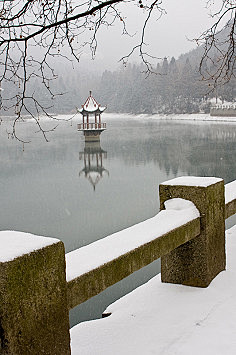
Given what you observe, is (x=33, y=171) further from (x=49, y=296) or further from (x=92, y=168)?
(x=49, y=296)

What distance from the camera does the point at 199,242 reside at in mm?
3182

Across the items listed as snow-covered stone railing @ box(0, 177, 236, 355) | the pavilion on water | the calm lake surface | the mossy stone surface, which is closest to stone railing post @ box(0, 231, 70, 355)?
snow-covered stone railing @ box(0, 177, 236, 355)

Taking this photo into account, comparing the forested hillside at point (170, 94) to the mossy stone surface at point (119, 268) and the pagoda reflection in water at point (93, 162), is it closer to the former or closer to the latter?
the pagoda reflection in water at point (93, 162)

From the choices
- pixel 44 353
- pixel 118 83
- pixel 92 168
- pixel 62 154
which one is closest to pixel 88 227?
pixel 44 353

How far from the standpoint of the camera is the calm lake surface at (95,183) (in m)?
11.4

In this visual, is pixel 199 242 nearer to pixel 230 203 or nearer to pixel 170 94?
pixel 230 203

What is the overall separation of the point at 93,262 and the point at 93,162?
2490 cm

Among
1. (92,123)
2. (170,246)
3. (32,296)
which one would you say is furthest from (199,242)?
(92,123)

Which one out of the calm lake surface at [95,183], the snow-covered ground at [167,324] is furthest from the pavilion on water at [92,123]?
the snow-covered ground at [167,324]

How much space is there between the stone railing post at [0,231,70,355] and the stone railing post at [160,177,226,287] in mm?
1455

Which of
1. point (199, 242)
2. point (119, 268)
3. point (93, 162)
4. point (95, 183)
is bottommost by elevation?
point (95, 183)

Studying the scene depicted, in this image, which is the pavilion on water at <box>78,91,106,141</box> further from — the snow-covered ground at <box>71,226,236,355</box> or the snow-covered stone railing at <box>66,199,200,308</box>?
the snow-covered stone railing at <box>66,199,200,308</box>

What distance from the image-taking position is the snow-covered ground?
2359 mm

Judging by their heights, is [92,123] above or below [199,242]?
above
